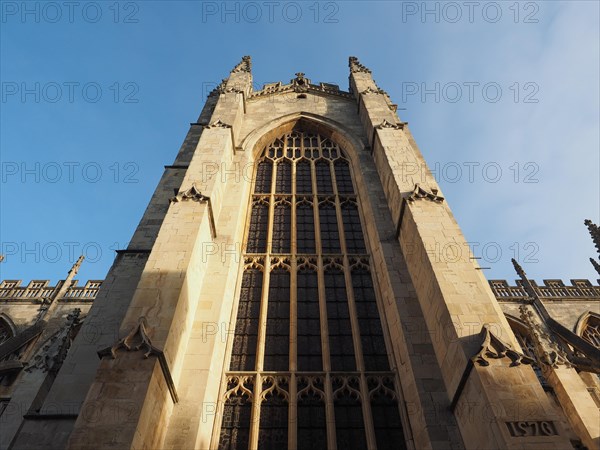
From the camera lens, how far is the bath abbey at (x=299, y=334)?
21.0 ft

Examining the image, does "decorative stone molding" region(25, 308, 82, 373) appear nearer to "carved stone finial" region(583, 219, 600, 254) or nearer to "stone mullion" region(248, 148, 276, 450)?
"stone mullion" region(248, 148, 276, 450)

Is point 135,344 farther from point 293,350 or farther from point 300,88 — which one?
point 300,88

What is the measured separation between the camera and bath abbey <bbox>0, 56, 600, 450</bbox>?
6.41 m

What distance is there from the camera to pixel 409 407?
25.0 feet

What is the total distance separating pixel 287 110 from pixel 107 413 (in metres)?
13.9

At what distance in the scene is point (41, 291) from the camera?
20.7 m

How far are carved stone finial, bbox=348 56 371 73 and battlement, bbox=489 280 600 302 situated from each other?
37.8 feet

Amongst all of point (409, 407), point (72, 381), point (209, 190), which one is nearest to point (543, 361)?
point (409, 407)

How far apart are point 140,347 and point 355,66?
16.7 m

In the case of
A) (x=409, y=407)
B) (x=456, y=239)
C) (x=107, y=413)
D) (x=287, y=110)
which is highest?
(x=287, y=110)

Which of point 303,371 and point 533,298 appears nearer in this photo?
point 303,371

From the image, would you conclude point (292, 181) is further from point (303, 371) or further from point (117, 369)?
point (117, 369)

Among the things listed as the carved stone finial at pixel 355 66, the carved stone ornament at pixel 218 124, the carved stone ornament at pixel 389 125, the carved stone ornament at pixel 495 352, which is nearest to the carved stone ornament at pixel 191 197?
the carved stone ornament at pixel 218 124

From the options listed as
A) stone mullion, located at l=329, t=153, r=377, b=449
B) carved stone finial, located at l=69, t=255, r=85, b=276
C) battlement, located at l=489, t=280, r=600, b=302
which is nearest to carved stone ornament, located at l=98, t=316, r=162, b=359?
stone mullion, located at l=329, t=153, r=377, b=449
